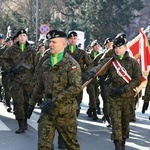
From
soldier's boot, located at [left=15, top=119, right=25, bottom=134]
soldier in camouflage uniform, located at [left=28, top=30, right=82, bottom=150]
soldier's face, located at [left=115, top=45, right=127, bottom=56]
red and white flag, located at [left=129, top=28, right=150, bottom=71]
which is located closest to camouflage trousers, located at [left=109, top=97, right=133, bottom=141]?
soldier's face, located at [left=115, top=45, right=127, bottom=56]

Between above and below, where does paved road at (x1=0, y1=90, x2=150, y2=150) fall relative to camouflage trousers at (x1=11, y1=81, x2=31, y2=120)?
below

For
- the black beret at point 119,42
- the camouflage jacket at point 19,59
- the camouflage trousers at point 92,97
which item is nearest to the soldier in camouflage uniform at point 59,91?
the black beret at point 119,42

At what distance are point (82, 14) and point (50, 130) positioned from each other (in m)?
41.5

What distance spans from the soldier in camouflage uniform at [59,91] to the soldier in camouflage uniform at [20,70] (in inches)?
130

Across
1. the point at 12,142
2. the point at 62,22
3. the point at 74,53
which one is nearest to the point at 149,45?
the point at 74,53

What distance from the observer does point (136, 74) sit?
7492 mm

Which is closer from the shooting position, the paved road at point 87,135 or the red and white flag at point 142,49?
the paved road at point 87,135

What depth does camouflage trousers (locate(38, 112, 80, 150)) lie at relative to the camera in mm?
5926

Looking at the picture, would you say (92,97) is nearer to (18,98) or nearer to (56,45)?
(18,98)

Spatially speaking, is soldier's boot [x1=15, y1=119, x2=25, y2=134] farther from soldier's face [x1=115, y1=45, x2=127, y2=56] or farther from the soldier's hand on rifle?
soldier's face [x1=115, y1=45, x2=127, y2=56]

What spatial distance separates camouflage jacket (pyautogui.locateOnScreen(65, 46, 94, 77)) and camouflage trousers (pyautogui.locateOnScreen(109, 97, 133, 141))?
86.8 inches

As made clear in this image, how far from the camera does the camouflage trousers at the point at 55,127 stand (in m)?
5.93

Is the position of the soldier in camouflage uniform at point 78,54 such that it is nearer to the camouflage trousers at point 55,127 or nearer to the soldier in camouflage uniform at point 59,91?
the soldier in camouflage uniform at point 59,91

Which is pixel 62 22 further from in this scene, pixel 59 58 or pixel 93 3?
pixel 59 58
